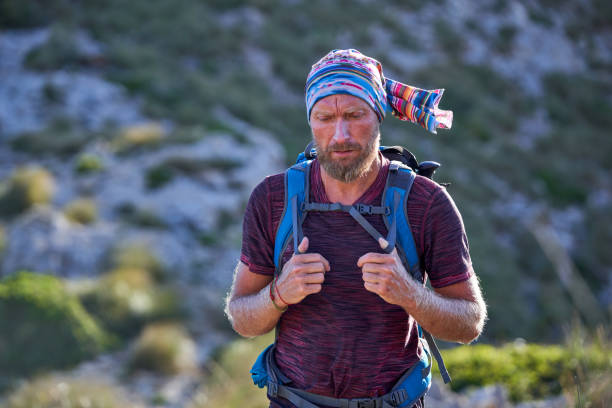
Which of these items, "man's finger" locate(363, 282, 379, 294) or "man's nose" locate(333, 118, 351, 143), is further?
"man's nose" locate(333, 118, 351, 143)

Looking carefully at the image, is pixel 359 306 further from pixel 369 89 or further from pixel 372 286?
pixel 369 89

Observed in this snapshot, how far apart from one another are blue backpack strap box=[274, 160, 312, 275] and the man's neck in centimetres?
9

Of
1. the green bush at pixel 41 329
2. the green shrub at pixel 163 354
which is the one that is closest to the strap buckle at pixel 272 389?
the green shrub at pixel 163 354

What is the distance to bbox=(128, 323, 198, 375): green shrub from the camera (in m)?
7.02

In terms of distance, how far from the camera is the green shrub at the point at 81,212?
971 centimetres

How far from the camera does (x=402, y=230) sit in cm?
217

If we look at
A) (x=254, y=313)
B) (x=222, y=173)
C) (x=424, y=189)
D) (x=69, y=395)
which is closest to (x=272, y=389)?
(x=254, y=313)

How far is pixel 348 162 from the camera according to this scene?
225 cm

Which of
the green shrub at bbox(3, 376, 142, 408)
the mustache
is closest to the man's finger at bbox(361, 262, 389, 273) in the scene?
the mustache

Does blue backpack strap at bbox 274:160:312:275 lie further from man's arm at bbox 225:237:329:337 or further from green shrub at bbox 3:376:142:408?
green shrub at bbox 3:376:142:408

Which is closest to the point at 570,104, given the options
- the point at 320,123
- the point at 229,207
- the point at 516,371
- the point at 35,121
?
the point at 229,207

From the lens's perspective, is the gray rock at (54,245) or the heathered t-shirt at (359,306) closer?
the heathered t-shirt at (359,306)

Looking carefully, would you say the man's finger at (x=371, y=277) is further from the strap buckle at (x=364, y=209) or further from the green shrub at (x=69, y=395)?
the green shrub at (x=69, y=395)

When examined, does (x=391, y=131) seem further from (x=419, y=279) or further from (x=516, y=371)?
(x=419, y=279)
